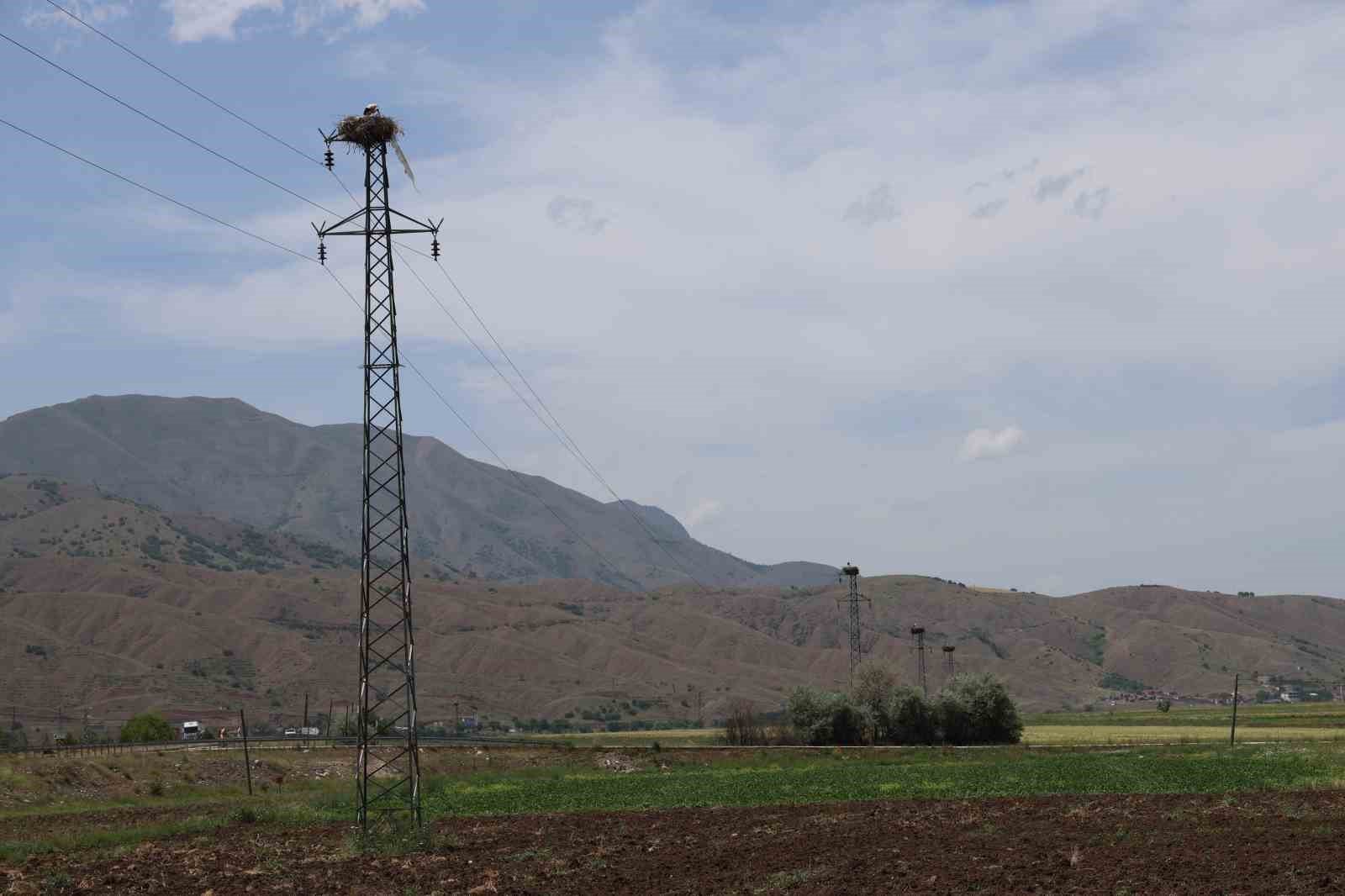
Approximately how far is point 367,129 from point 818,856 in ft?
80.3

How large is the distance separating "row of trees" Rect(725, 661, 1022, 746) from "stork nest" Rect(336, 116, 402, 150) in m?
66.6

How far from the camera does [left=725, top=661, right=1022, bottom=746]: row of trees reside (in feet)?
310

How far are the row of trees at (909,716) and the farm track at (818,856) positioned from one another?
5196cm

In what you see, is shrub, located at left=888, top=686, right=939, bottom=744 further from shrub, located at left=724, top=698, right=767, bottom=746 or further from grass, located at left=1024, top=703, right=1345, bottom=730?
grass, located at left=1024, top=703, right=1345, bottom=730

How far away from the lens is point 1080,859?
28828 mm

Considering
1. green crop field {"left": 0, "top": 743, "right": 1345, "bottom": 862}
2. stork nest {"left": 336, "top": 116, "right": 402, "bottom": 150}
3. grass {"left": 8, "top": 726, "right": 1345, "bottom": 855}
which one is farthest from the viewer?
green crop field {"left": 0, "top": 743, "right": 1345, "bottom": 862}

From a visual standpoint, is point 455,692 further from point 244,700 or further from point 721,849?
point 721,849

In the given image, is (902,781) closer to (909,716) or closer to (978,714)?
(978,714)

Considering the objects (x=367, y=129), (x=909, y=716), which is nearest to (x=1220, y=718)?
(x=909, y=716)

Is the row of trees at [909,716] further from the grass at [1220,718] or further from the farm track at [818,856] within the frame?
the farm track at [818,856]

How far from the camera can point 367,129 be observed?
38.4m

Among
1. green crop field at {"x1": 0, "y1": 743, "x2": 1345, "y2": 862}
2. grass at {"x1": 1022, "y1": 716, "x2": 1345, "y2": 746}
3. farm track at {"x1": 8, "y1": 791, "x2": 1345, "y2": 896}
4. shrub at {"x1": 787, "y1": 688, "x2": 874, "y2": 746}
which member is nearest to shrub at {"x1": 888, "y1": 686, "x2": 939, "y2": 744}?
shrub at {"x1": 787, "y1": 688, "x2": 874, "y2": 746}

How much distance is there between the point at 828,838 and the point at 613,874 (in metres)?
7.79

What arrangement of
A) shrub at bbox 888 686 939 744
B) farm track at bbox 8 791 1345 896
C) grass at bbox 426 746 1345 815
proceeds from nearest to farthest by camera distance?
farm track at bbox 8 791 1345 896 → grass at bbox 426 746 1345 815 → shrub at bbox 888 686 939 744
